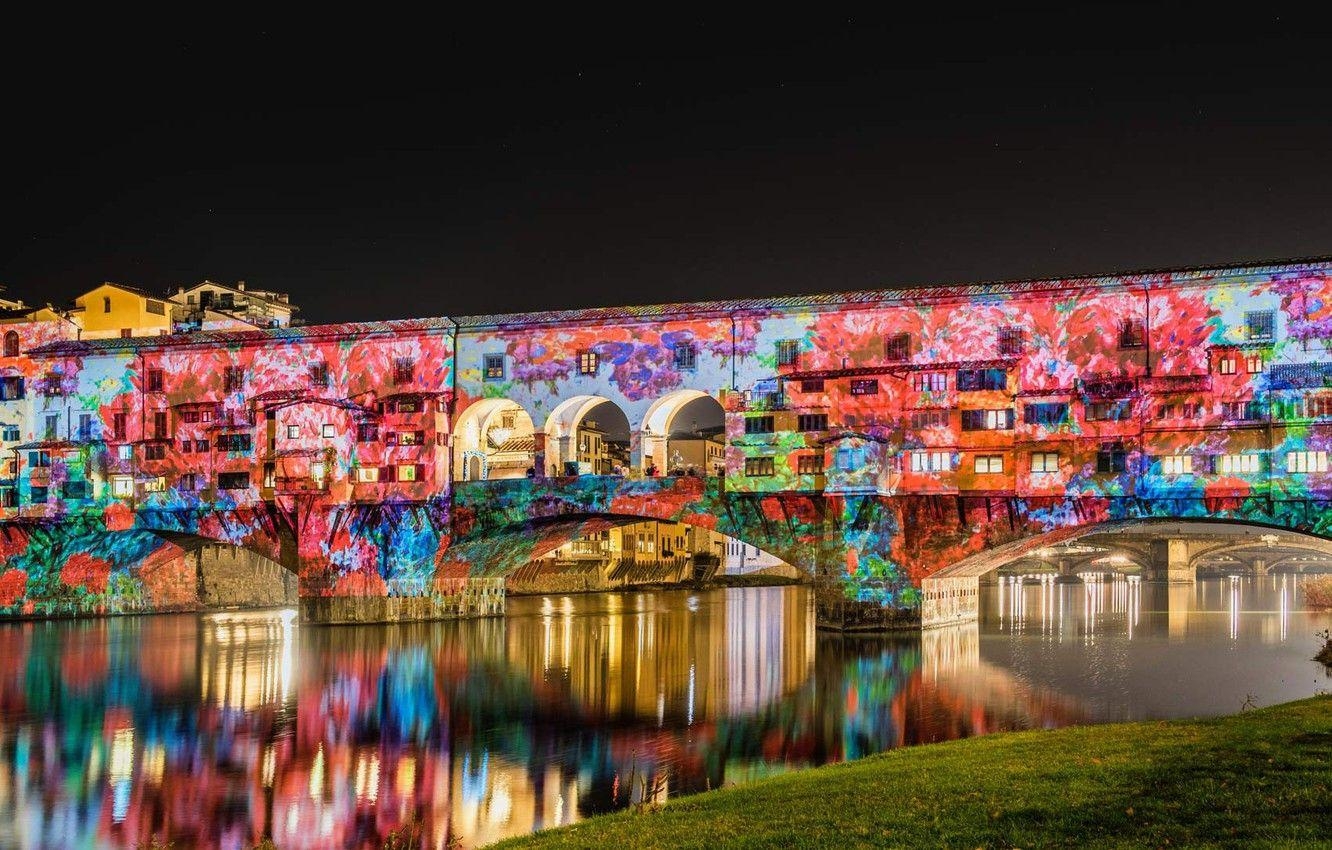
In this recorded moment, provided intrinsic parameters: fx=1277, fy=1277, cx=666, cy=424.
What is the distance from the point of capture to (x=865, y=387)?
53.7m

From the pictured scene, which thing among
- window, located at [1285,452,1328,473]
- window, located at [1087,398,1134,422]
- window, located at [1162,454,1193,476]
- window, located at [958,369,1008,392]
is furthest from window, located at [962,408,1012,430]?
window, located at [1285,452,1328,473]

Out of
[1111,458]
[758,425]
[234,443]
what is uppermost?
[758,425]

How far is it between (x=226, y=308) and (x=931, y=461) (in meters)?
55.4

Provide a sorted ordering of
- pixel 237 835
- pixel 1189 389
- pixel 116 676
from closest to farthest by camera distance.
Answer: pixel 237 835 < pixel 116 676 < pixel 1189 389

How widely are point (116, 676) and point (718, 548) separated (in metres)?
83.0

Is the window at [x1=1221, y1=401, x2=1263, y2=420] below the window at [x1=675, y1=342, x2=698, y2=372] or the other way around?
below

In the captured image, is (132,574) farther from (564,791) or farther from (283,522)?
(564,791)

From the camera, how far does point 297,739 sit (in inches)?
1260

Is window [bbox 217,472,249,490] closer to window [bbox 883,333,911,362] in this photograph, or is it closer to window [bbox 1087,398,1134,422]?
window [bbox 883,333,911,362]

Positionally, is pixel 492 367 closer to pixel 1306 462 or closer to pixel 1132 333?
pixel 1132 333

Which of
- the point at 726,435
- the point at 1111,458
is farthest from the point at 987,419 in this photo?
the point at 726,435

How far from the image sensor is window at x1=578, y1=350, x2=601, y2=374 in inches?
2299

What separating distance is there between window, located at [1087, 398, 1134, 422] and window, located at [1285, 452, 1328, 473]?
5877 millimetres

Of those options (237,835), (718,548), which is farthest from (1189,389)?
(718,548)
